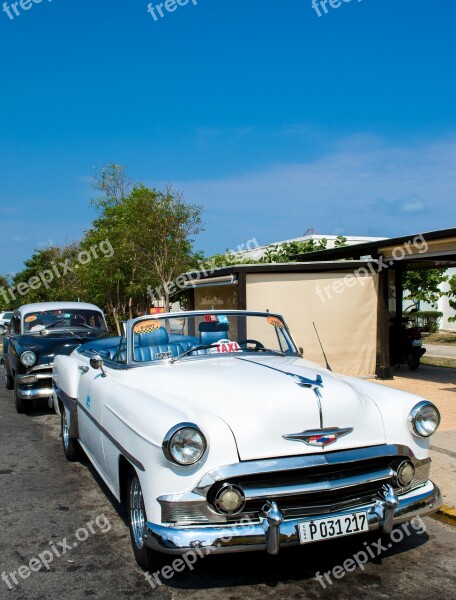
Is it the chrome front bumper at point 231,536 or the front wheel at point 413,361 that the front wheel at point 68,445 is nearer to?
the chrome front bumper at point 231,536

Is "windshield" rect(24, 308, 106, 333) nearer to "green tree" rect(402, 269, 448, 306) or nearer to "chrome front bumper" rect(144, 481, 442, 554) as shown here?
"chrome front bumper" rect(144, 481, 442, 554)

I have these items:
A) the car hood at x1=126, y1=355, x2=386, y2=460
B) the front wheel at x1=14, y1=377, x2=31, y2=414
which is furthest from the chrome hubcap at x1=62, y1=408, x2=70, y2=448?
the front wheel at x1=14, y1=377, x2=31, y2=414

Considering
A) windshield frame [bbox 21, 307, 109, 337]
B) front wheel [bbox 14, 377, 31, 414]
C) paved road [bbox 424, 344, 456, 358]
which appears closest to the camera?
front wheel [bbox 14, 377, 31, 414]

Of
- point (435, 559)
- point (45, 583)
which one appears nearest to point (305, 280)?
point (435, 559)

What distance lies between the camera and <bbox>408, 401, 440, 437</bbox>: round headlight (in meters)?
3.82

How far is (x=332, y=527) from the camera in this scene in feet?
10.9

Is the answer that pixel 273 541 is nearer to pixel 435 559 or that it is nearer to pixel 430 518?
pixel 435 559

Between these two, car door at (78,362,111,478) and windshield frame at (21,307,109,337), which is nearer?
car door at (78,362,111,478)

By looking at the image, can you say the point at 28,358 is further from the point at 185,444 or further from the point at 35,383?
the point at 185,444

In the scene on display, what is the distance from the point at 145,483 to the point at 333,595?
4.21ft

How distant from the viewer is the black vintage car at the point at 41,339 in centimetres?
901

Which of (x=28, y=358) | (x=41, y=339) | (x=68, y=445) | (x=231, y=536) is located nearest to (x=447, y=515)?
(x=231, y=536)

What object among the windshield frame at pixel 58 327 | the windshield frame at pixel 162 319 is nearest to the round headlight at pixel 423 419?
the windshield frame at pixel 162 319

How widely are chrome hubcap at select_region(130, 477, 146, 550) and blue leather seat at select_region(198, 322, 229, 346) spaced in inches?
66.1
